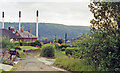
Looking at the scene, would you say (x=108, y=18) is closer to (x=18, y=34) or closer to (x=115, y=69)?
(x=115, y=69)

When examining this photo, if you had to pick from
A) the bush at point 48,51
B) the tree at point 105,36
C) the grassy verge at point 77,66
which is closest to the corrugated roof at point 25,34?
the bush at point 48,51

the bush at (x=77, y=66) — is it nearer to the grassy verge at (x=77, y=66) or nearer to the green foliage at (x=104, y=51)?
the grassy verge at (x=77, y=66)

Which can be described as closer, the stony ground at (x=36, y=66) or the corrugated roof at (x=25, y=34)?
the stony ground at (x=36, y=66)

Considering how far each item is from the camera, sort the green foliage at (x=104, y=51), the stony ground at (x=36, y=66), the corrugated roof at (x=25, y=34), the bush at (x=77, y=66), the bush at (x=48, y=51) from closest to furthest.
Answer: the green foliage at (x=104, y=51), the bush at (x=77, y=66), the stony ground at (x=36, y=66), the bush at (x=48, y=51), the corrugated roof at (x=25, y=34)

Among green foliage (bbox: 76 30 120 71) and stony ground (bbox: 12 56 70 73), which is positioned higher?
green foliage (bbox: 76 30 120 71)

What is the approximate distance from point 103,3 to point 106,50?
323cm

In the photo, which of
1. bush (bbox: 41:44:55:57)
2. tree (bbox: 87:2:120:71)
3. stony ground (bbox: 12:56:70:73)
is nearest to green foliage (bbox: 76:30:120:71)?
tree (bbox: 87:2:120:71)

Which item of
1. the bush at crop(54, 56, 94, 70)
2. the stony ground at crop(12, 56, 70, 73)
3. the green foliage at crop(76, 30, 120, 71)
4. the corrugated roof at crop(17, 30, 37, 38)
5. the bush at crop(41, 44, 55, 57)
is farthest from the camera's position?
the corrugated roof at crop(17, 30, 37, 38)

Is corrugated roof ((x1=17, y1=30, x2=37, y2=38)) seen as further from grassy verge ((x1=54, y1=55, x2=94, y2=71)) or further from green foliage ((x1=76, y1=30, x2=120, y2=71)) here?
green foliage ((x1=76, y1=30, x2=120, y2=71))

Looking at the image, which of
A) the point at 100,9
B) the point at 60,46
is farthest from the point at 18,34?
the point at 100,9

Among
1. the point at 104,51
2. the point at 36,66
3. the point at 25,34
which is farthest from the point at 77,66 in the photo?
the point at 25,34

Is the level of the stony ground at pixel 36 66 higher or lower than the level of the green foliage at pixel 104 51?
lower

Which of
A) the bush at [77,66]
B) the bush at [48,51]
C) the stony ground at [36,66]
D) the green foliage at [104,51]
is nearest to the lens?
the green foliage at [104,51]

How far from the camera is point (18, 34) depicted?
40688 mm
